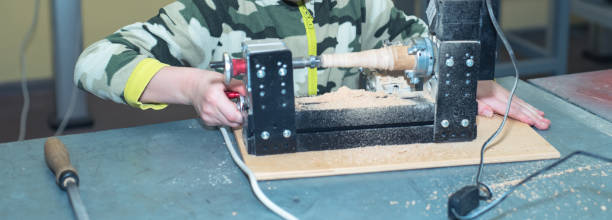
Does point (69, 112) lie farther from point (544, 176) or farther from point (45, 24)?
point (544, 176)

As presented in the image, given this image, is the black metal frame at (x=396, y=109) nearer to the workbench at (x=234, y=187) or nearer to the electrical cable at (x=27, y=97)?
the workbench at (x=234, y=187)

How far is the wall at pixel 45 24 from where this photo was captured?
3.11 meters

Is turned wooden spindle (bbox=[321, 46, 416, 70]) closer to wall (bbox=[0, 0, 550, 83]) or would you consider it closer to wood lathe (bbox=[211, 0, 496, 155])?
Answer: wood lathe (bbox=[211, 0, 496, 155])

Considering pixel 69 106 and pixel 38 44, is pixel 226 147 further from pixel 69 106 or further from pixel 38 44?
pixel 38 44

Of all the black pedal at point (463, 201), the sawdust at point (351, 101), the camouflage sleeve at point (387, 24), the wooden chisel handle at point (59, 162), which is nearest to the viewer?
the black pedal at point (463, 201)

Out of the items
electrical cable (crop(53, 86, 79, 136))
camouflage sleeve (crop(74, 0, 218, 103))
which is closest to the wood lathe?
camouflage sleeve (crop(74, 0, 218, 103))

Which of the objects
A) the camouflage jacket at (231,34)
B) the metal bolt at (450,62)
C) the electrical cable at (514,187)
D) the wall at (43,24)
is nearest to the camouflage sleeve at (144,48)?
the camouflage jacket at (231,34)

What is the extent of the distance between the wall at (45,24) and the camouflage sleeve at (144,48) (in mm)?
2055

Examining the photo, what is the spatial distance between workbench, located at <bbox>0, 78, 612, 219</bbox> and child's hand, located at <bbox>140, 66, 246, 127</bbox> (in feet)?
0.20

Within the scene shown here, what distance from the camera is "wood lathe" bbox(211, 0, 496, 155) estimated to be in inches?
36.0

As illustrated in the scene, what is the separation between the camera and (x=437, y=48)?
3.13ft

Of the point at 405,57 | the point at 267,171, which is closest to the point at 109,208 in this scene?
the point at 267,171

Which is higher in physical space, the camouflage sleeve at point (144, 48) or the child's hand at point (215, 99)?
the camouflage sleeve at point (144, 48)

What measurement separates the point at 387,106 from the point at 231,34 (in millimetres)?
407
